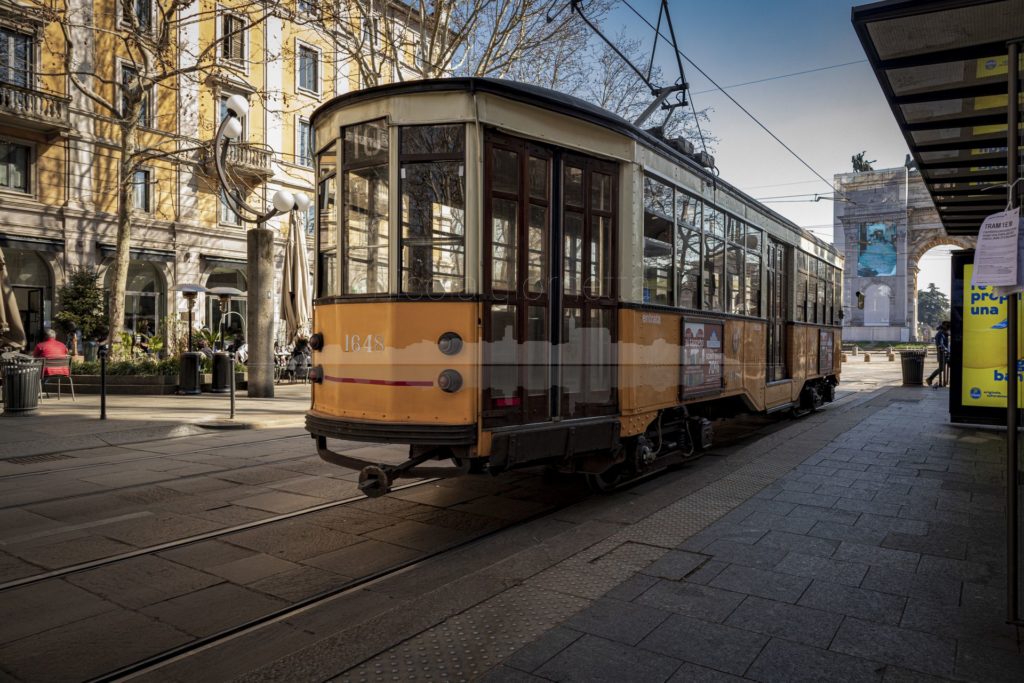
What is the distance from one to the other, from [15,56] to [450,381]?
24.4 m

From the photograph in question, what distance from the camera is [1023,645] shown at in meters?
3.44

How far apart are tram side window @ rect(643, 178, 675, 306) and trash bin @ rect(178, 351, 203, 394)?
1220 centimetres

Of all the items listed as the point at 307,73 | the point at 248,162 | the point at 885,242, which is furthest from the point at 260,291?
the point at 885,242

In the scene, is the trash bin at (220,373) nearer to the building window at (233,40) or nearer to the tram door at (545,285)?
the tram door at (545,285)

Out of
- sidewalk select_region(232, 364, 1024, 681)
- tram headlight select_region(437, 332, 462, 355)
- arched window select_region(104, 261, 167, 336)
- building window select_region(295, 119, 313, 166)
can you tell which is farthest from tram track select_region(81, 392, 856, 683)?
building window select_region(295, 119, 313, 166)

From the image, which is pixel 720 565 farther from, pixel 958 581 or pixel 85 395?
pixel 85 395

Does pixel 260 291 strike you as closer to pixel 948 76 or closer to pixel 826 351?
pixel 826 351

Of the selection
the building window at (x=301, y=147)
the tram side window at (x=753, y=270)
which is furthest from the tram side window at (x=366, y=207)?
the building window at (x=301, y=147)

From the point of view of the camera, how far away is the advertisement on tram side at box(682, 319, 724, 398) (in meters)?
7.55

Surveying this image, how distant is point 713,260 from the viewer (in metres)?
8.29

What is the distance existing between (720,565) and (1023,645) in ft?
5.24

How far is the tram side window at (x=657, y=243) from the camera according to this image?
22.1 ft

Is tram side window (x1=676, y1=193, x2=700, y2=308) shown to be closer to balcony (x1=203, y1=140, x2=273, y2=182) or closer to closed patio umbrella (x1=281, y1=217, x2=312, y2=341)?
closed patio umbrella (x1=281, y1=217, x2=312, y2=341)

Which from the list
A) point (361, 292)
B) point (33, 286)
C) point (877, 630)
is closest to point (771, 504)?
point (877, 630)
